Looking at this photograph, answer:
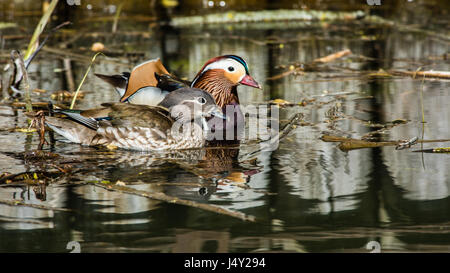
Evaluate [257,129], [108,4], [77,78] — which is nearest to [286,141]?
[257,129]

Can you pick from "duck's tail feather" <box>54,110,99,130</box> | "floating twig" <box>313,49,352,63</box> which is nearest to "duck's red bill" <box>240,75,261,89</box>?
"duck's tail feather" <box>54,110,99,130</box>

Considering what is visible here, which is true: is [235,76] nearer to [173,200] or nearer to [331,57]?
[173,200]

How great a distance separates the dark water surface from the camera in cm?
358

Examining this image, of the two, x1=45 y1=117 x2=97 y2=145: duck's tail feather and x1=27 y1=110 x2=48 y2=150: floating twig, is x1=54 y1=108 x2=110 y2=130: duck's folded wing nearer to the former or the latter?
x1=45 y1=117 x2=97 y2=145: duck's tail feather

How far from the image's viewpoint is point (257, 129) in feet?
19.5

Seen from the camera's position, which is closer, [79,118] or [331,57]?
[79,118]

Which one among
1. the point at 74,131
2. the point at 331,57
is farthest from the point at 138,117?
the point at 331,57

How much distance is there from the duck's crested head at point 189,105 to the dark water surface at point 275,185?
13.4 inches

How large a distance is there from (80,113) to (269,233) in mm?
2225

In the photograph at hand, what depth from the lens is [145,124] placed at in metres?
5.29

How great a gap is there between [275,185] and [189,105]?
130 cm

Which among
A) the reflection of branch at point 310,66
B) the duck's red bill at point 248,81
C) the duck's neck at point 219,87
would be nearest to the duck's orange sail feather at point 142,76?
the duck's neck at point 219,87
